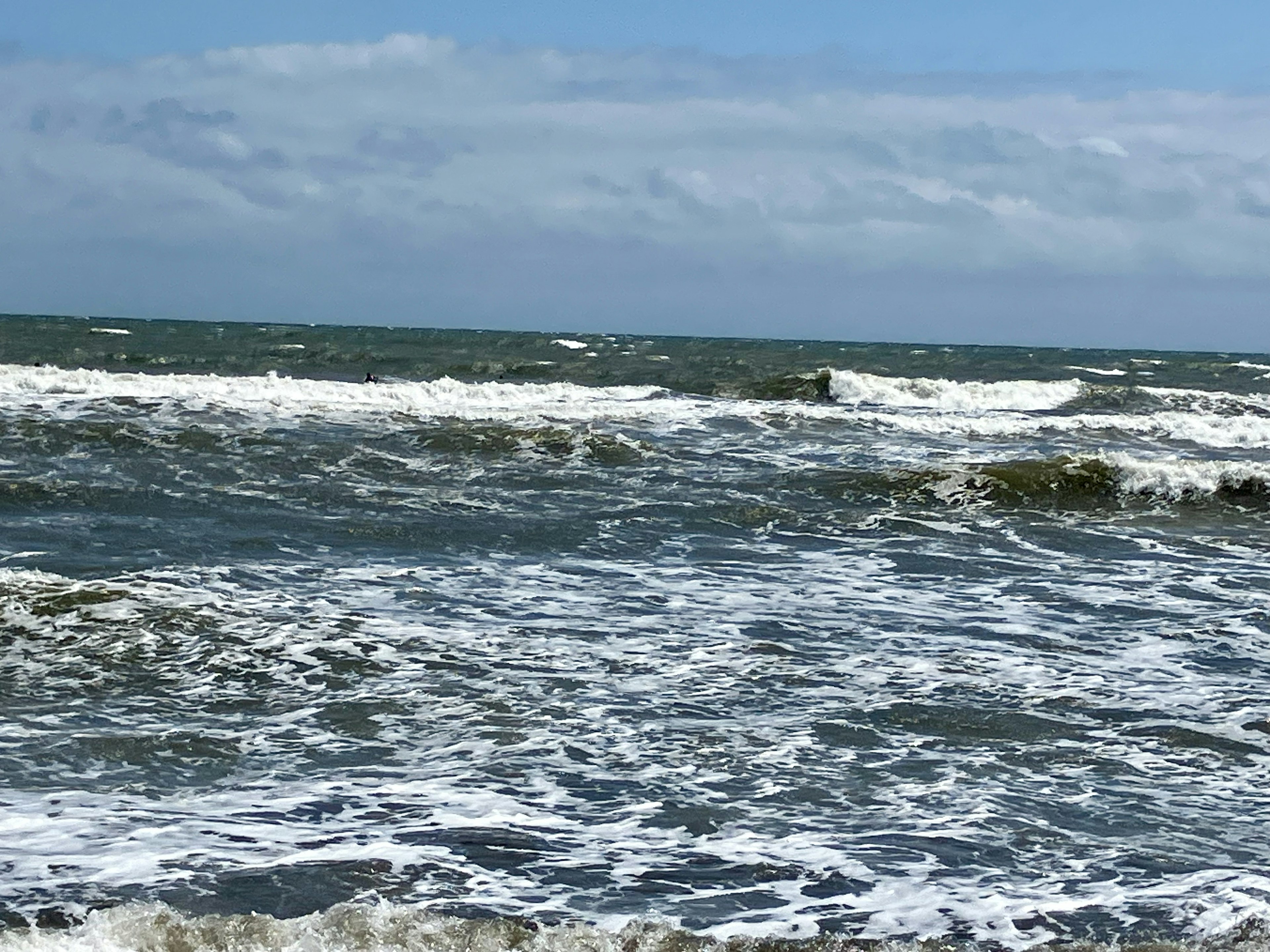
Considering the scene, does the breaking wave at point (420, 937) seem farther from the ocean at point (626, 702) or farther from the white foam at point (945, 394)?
the white foam at point (945, 394)

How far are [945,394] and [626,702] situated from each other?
31720 mm

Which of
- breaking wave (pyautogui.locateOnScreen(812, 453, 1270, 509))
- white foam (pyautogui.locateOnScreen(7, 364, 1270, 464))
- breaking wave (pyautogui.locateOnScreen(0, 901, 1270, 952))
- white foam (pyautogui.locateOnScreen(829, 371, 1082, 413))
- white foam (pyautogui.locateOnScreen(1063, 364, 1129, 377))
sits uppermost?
white foam (pyautogui.locateOnScreen(1063, 364, 1129, 377))

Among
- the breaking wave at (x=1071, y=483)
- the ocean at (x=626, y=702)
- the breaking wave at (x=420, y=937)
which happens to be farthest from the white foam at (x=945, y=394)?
the breaking wave at (x=420, y=937)

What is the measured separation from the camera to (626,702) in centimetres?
709

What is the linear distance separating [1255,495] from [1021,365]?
43.7m

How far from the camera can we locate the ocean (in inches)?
181

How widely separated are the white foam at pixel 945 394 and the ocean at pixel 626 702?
17302mm

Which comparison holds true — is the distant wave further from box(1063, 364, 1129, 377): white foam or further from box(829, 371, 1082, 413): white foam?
box(1063, 364, 1129, 377): white foam

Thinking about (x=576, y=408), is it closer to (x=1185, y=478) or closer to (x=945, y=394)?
(x=1185, y=478)

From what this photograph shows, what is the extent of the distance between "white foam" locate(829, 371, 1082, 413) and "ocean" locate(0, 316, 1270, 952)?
17302mm

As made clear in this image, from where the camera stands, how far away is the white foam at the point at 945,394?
116 ft

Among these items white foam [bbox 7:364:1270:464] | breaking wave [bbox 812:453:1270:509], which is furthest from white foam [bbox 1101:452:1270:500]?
white foam [bbox 7:364:1270:464]

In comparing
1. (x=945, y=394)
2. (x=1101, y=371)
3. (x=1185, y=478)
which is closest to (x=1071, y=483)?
(x=1185, y=478)

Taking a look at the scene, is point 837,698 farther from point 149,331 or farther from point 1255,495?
point 149,331
